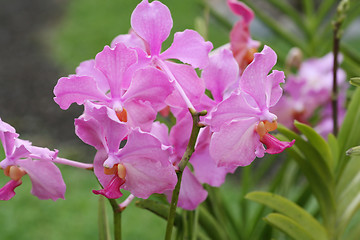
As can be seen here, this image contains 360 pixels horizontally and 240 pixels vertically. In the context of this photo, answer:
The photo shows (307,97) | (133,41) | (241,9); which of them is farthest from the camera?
(307,97)

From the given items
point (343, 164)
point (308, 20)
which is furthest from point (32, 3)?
point (343, 164)

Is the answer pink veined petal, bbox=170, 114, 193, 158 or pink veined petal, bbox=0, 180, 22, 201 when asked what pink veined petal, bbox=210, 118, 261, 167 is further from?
pink veined petal, bbox=0, 180, 22, 201

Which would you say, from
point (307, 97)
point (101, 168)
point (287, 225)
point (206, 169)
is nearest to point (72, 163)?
point (101, 168)

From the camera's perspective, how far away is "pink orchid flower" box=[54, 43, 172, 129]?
16.0 inches

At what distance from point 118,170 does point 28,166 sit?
9cm

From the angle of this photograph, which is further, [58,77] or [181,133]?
[58,77]

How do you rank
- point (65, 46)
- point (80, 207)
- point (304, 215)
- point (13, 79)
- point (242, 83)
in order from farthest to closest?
point (65, 46) → point (13, 79) → point (80, 207) → point (304, 215) → point (242, 83)

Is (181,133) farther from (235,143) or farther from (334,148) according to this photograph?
(334,148)

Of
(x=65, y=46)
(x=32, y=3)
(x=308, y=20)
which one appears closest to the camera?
(x=308, y=20)

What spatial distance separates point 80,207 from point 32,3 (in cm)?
315

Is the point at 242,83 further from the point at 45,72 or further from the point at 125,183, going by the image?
the point at 45,72

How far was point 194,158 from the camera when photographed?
1.61 feet

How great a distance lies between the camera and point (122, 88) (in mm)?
425

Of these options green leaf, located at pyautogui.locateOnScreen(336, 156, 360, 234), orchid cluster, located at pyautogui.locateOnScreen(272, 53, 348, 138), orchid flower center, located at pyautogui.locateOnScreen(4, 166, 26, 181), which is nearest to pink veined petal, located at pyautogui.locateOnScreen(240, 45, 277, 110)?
orchid flower center, located at pyautogui.locateOnScreen(4, 166, 26, 181)
